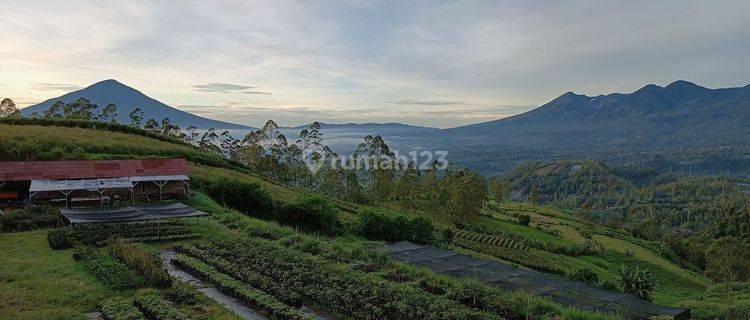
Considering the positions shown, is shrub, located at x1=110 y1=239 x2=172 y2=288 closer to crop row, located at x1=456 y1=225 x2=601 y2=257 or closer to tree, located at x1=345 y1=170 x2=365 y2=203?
crop row, located at x1=456 y1=225 x2=601 y2=257

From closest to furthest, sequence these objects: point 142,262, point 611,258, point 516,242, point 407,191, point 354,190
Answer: point 142,262
point 516,242
point 611,258
point 407,191
point 354,190

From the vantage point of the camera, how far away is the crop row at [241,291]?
1477cm

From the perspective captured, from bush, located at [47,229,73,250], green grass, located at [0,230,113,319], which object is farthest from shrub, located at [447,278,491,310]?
bush, located at [47,229,73,250]

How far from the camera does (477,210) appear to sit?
64875mm

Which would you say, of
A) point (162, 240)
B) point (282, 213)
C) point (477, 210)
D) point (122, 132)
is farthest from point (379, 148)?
point (162, 240)

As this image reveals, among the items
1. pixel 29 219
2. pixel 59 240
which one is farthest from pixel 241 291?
pixel 29 219

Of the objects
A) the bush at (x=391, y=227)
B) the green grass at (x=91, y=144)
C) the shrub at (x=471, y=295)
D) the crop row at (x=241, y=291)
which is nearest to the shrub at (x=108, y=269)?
the crop row at (x=241, y=291)

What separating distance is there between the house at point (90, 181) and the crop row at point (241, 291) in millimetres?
14288

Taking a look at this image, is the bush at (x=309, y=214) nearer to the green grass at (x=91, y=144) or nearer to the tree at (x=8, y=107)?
the green grass at (x=91, y=144)

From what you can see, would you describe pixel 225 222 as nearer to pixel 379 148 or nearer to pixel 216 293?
pixel 216 293

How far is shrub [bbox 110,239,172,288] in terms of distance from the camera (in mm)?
17031

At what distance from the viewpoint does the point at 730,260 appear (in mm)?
51312

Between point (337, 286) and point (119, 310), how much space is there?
6.75 metres

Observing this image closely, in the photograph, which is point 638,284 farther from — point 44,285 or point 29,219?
point 29,219
